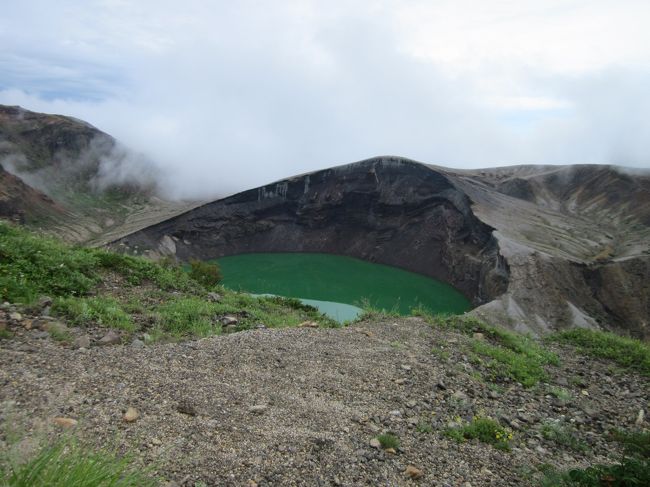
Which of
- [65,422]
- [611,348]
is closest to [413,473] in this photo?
[65,422]

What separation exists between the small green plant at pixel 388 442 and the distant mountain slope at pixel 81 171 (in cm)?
5280

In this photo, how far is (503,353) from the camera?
853 cm

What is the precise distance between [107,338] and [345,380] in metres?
3.52

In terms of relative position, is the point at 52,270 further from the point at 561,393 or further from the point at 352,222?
the point at 352,222

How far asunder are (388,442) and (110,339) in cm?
429

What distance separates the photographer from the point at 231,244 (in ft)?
177

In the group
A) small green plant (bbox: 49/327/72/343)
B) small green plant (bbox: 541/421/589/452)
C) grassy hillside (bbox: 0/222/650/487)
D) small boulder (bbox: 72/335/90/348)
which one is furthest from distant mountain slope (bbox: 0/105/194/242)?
small green plant (bbox: 541/421/589/452)

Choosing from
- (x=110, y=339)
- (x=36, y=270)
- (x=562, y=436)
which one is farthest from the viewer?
(x=36, y=270)

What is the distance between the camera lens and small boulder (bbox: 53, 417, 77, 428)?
157 inches

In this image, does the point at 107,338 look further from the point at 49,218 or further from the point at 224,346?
the point at 49,218

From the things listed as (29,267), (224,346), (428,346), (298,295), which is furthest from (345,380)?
(298,295)

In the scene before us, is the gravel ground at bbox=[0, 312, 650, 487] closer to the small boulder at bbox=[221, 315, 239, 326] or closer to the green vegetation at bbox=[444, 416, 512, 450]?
the green vegetation at bbox=[444, 416, 512, 450]

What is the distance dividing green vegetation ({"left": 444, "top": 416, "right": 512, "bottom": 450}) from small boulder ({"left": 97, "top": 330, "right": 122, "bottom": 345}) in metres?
4.77

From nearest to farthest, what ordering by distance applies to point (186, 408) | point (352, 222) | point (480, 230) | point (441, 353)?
point (186, 408)
point (441, 353)
point (480, 230)
point (352, 222)
